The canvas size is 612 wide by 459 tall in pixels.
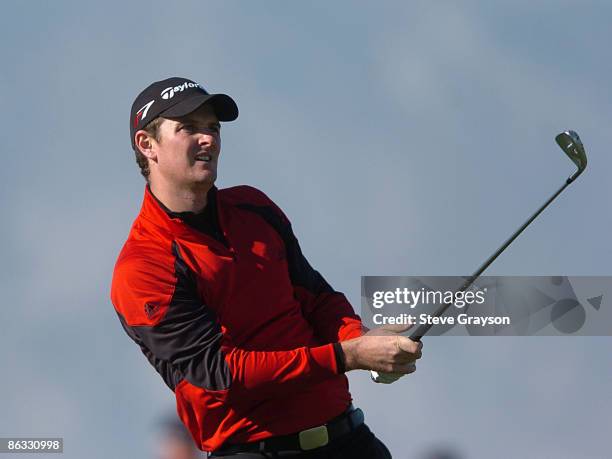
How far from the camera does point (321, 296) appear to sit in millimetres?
6539

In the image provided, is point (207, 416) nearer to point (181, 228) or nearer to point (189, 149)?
point (181, 228)

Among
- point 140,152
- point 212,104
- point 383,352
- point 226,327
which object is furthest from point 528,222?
point 140,152

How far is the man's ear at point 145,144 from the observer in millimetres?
6371

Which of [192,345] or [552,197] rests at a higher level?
[552,197]

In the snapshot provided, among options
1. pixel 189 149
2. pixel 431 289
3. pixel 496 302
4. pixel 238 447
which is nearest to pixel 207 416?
pixel 238 447

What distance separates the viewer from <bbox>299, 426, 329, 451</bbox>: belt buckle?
19.5 feet

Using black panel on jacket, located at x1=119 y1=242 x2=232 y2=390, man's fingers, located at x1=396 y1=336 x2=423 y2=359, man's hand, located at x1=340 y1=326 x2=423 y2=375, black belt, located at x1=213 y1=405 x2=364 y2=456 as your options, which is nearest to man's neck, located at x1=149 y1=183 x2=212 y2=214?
black panel on jacket, located at x1=119 y1=242 x2=232 y2=390

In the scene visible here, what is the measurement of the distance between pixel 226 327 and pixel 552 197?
1.80m

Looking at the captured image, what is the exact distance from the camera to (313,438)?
19.6 ft

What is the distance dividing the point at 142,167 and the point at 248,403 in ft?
4.98

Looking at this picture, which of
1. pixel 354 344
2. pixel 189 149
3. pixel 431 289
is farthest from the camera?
pixel 431 289

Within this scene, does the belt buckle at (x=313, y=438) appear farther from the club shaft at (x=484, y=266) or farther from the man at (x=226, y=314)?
the club shaft at (x=484, y=266)

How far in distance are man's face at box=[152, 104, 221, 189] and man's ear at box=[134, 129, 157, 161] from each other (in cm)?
9

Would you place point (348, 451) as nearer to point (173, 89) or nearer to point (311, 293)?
point (311, 293)
